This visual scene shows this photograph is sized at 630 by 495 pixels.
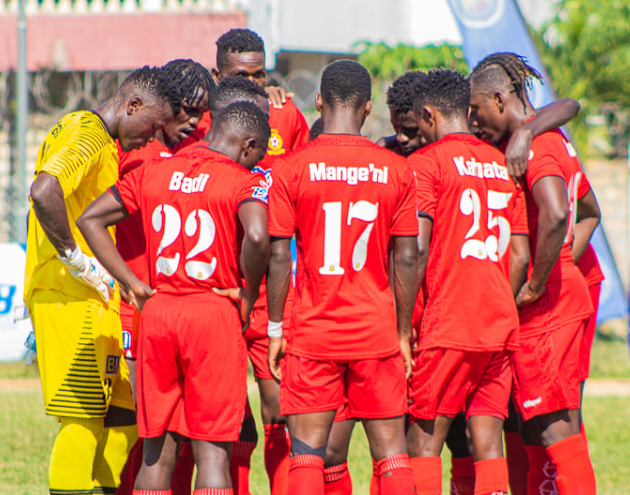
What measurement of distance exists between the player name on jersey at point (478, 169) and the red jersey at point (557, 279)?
0.75 ft

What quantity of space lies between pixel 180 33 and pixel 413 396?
1113cm

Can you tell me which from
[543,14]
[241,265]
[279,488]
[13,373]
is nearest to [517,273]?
[241,265]

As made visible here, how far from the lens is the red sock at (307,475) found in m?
3.96

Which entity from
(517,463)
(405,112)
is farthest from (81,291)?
(517,463)

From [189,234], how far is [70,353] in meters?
0.97

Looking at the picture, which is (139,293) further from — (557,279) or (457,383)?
(557,279)

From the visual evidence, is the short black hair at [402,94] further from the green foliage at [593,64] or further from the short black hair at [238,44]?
the green foliage at [593,64]

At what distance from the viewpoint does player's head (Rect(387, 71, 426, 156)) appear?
4.86 meters

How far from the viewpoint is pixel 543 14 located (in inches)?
857

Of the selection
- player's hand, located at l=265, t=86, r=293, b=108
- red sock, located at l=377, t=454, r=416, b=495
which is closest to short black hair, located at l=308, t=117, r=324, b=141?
player's hand, located at l=265, t=86, r=293, b=108

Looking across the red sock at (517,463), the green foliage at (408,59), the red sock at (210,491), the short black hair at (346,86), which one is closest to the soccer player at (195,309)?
the red sock at (210,491)

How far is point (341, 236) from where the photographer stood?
3.98m

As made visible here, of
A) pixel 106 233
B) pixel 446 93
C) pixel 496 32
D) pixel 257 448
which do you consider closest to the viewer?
pixel 106 233

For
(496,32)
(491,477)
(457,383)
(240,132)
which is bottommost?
(491,477)
